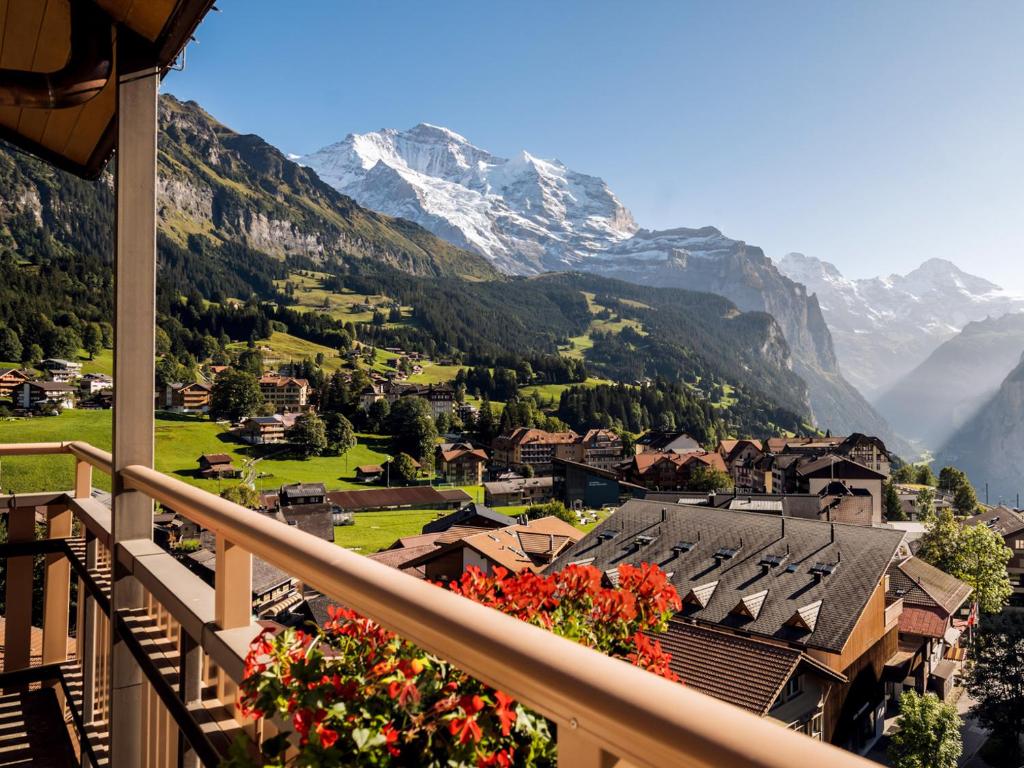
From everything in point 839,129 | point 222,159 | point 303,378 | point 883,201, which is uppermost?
point 222,159

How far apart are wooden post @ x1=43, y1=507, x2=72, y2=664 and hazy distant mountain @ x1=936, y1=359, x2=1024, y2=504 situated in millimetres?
185807

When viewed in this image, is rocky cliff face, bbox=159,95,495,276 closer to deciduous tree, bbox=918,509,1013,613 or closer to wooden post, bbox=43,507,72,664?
deciduous tree, bbox=918,509,1013,613

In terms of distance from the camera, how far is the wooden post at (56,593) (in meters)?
3.49

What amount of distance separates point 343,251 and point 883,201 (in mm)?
127321

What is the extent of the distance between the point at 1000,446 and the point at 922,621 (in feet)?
601

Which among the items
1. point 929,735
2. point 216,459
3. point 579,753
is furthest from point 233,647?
point 216,459

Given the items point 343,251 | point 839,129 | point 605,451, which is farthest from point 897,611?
point 343,251

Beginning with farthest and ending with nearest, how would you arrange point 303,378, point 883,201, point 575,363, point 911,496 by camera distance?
point 575,363 < point 303,378 < point 883,201 < point 911,496

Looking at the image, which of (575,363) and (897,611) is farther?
(575,363)

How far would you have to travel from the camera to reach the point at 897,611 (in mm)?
19250

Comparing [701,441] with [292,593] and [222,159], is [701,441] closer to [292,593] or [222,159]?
[292,593]

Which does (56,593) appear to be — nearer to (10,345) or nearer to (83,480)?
(83,480)

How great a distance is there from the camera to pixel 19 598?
367cm

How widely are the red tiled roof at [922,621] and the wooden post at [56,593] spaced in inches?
933
